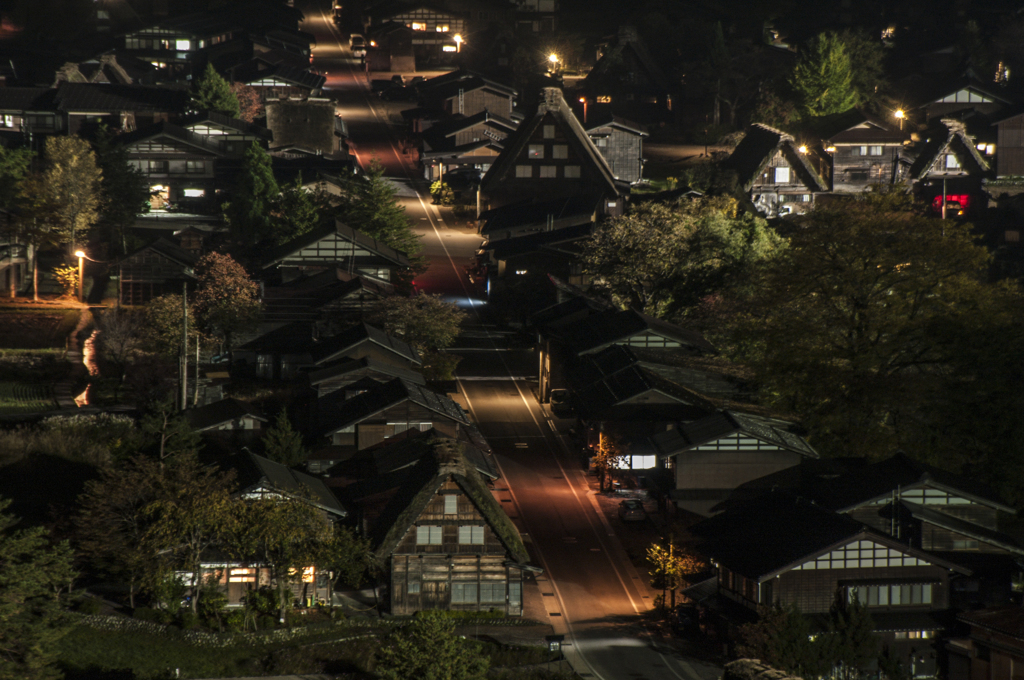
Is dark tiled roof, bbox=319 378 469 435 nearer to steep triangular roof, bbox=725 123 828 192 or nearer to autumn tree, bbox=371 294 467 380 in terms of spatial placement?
autumn tree, bbox=371 294 467 380

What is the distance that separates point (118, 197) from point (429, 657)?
51557mm

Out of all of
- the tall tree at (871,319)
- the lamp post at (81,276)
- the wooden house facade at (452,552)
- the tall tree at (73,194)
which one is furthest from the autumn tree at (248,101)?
the wooden house facade at (452,552)

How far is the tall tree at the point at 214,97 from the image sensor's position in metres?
92.4

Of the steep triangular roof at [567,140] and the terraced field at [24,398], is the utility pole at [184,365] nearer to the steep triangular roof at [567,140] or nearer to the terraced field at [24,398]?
the terraced field at [24,398]

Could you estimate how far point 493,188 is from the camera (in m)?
85.0

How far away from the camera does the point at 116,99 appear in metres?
91.1

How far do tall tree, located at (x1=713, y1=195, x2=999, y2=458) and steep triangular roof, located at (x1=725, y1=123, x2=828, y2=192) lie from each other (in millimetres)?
38353

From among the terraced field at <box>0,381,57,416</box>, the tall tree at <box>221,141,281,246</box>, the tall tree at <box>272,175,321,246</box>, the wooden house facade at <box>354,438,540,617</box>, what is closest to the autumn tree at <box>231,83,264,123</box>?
the tall tree at <box>221,141,281,246</box>

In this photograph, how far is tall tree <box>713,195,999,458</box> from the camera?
153ft

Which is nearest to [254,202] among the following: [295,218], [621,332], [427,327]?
[295,218]

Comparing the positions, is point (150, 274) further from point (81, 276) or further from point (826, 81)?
point (826, 81)

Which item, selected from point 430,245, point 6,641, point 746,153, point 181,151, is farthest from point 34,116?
point 6,641

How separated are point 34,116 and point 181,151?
44.6ft

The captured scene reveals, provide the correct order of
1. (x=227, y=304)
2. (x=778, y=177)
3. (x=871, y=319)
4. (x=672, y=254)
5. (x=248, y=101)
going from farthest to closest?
1. (x=248, y=101)
2. (x=778, y=177)
3. (x=672, y=254)
4. (x=227, y=304)
5. (x=871, y=319)
